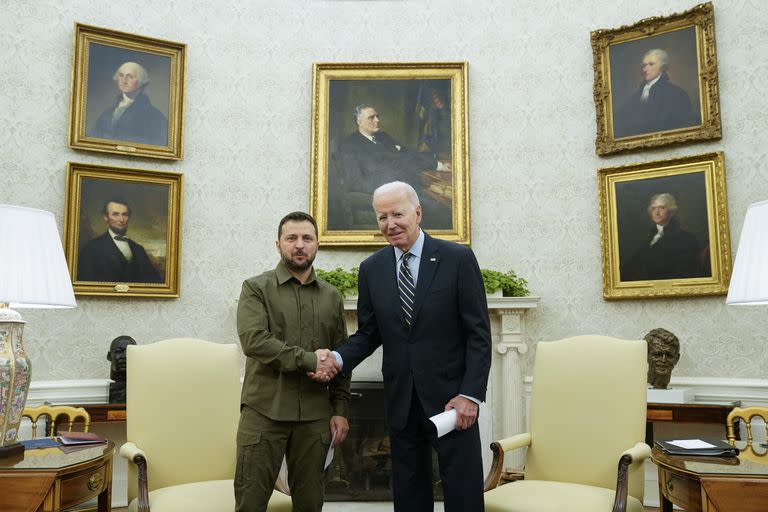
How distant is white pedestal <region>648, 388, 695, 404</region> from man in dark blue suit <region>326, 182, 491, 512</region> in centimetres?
243

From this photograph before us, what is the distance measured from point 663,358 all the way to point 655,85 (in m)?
2.24

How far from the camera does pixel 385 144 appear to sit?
5637mm

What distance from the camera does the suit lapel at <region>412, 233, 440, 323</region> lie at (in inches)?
104

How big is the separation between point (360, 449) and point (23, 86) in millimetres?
3971

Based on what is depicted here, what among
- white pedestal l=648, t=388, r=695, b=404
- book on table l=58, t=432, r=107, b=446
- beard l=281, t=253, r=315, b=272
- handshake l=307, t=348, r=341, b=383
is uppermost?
beard l=281, t=253, r=315, b=272

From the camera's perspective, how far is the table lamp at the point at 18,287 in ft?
7.75

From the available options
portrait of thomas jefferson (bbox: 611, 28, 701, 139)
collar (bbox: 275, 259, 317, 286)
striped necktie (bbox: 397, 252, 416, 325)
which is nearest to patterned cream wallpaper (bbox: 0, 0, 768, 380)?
portrait of thomas jefferson (bbox: 611, 28, 701, 139)

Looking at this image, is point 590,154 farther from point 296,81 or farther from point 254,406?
point 254,406

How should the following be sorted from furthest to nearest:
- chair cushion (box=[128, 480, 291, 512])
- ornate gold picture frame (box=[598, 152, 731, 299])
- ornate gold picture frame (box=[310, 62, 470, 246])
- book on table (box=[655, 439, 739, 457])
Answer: ornate gold picture frame (box=[310, 62, 470, 246])
ornate gold picture frame (box=[598, 152, 731, 299])
chair cushion (box=[128, 480, 291, 512])
book on table (box=[655, 439, 739, 457])

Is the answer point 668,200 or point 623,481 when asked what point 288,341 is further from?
point 668,200

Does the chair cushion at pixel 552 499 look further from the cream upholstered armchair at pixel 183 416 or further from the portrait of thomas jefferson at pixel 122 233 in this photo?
the portrait of thomas jefferson at pixel 122 233

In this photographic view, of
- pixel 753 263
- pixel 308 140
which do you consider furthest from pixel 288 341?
pixel 308 140

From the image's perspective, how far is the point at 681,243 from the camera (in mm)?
4910

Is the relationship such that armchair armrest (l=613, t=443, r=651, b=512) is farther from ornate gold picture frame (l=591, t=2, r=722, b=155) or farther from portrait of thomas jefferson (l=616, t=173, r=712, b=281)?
ornate gold picture frame (l=591, t=2, r=722, b=155)
